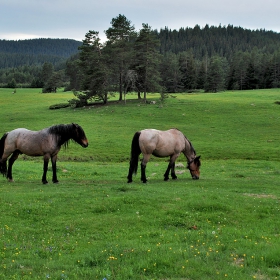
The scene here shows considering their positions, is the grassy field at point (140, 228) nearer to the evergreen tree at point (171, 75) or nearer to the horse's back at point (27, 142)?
the horse's back at point (27, 142)

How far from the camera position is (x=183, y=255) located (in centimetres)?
649

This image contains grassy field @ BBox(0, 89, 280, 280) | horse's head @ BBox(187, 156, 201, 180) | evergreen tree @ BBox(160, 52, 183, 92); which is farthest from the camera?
evergreen tree @ BBox(160, 52, 183, 92)

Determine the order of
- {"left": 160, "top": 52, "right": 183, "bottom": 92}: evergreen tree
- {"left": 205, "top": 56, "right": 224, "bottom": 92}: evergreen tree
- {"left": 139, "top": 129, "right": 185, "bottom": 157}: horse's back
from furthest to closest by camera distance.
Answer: {"left": 160, "top": 52, "right": 183, "bottom": 92}: evergreen tree, {"left": 205, "top": 56, "right": 224, "bottom": 92}: evergreen tree, {"left": 139, "top": 129, "right": 185, "bottom": 157}: horse's back

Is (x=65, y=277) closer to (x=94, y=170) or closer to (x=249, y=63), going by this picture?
(x=94, y=170)

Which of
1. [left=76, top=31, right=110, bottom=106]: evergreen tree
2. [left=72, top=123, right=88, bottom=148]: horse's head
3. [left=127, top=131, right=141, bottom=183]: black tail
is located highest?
[left=76, top=31, right=110, bottom=106]: evergreen tree

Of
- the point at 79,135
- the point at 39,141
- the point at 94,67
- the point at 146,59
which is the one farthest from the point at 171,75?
the point at 39,141

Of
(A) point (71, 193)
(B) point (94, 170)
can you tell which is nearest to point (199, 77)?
(B) point (94, 170)

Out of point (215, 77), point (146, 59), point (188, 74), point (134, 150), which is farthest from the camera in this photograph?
point (188, 74)

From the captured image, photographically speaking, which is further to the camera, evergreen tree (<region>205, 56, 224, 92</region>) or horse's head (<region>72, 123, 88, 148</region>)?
evergreen tree (<region>205, 56, 224, 92</region>)

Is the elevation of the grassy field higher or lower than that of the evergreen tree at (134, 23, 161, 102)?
lower

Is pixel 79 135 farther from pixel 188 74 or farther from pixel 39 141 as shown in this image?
pixel 188 74

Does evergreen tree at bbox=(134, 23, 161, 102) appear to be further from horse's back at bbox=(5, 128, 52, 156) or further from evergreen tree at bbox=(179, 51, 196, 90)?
evergreen tree at bbox=(179, 51, 196, 90)

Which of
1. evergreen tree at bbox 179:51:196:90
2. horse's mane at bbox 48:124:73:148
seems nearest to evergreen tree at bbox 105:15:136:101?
horse's mane at bbox 48:124:73:148

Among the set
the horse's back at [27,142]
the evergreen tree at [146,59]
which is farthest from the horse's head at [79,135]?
the evergreen tree at [146,59]
